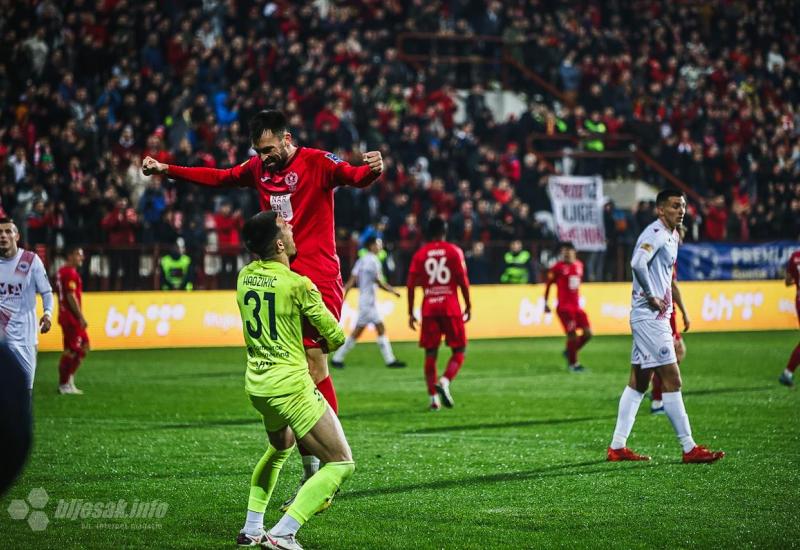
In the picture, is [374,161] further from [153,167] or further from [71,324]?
[71,324]

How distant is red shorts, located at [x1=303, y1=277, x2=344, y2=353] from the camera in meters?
7.71

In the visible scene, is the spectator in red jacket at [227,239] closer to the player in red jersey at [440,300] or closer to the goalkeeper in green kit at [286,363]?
the player in red jersey at [440,300]

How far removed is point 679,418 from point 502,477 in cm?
179

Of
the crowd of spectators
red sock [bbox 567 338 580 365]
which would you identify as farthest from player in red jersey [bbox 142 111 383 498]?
the crowd of spectators

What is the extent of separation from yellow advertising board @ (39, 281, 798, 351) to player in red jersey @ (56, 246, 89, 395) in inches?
227

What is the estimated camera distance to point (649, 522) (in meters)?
7.59

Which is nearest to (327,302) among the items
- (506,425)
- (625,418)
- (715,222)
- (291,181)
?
(291,181)

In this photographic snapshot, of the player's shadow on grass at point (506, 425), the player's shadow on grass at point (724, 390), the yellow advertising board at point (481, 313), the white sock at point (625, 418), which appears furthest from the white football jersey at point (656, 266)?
the yellow advertising board at point (481, 313)

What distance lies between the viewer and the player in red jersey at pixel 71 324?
652 inches

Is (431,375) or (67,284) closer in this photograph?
(431,375)

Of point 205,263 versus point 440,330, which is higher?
point 205,263

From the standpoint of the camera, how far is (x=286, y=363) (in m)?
6.60

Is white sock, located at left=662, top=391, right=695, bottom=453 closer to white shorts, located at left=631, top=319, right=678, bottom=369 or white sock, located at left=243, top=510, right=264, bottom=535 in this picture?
white shorts, located at left=631, top=319, right=678, bottom=369

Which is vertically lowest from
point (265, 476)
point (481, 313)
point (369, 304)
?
point (481, 313)
